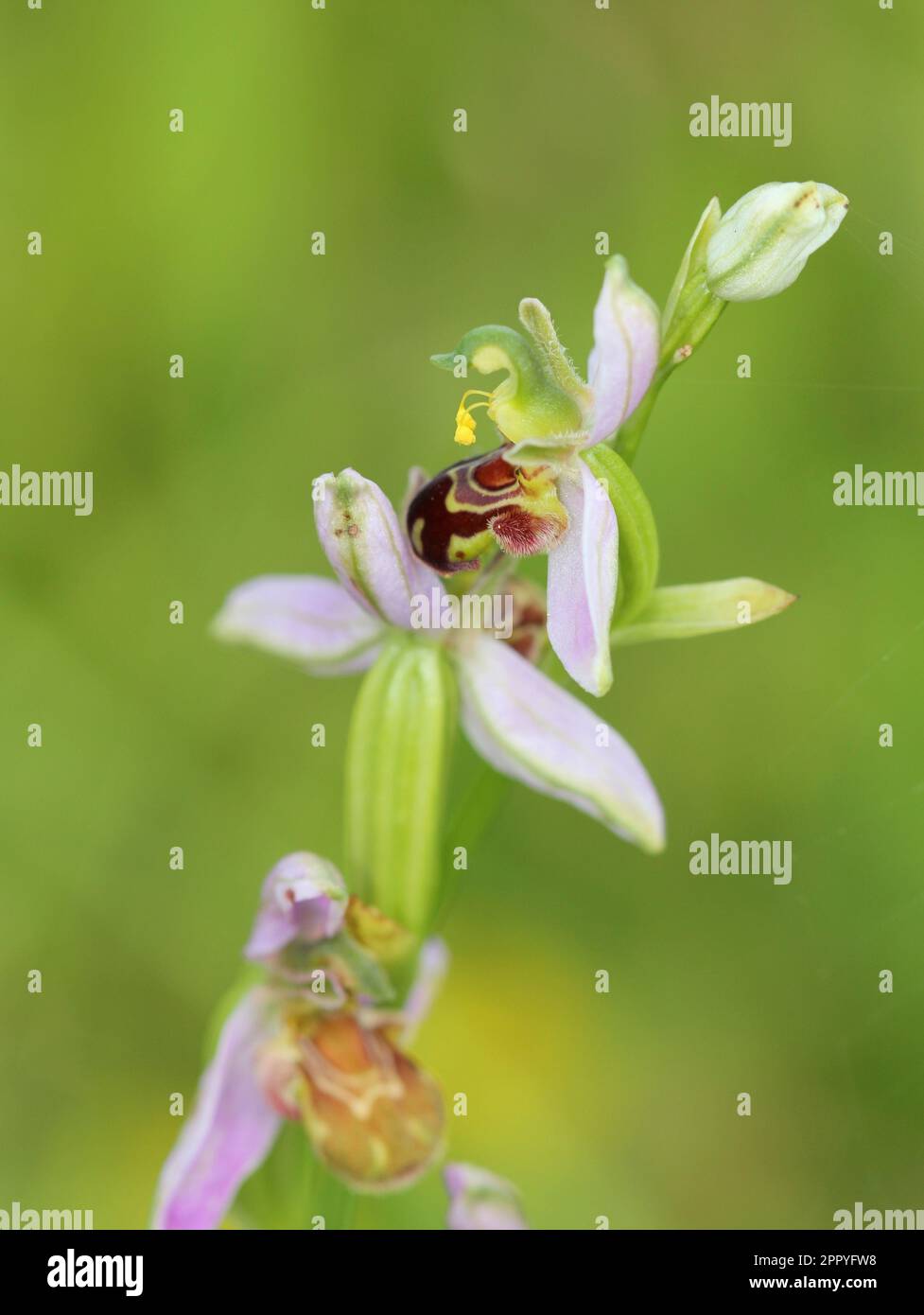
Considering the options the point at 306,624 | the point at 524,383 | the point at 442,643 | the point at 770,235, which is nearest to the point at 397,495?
the point at 306,624

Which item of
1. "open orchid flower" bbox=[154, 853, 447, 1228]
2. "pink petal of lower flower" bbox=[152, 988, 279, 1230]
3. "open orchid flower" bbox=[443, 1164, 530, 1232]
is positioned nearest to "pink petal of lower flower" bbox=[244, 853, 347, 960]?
"open orchid flower" bbox=[154, 853, 447, 1228]

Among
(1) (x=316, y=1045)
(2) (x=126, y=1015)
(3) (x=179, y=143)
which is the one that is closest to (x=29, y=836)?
(2) (x=126, y=1015)

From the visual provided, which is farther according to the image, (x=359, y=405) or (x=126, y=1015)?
(x=359, y=405)

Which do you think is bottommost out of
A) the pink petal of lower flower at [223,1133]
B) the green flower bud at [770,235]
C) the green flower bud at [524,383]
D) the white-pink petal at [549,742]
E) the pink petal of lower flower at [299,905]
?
the pink petal of lower flower at [223,1133]

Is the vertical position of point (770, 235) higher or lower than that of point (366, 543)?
higher

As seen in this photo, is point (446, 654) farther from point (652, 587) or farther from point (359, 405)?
point (359, 405)

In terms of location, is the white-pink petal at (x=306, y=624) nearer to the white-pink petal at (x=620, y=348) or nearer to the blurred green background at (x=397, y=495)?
the white-pink petal at (x=620, y=348)

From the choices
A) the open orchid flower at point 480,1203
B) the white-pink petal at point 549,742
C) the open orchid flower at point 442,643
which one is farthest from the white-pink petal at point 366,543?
the open orchid flower at point 480,1203

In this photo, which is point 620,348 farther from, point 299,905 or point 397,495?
point 397,495
